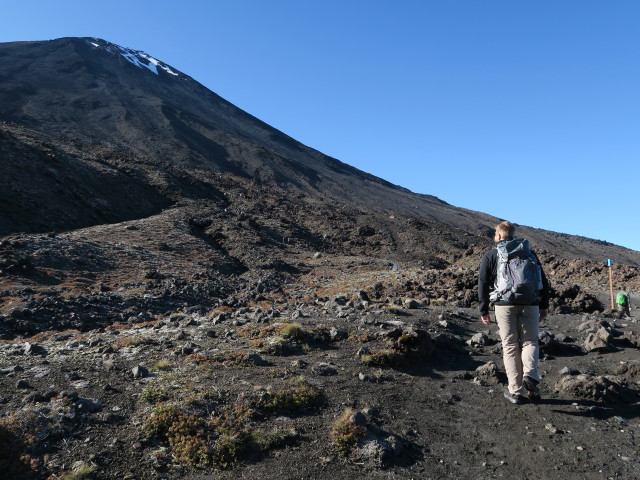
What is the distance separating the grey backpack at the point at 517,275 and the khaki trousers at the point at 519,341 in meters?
0.18

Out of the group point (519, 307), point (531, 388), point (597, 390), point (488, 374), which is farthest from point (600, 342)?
point (519, 307)

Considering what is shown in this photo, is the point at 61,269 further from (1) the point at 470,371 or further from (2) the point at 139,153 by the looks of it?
(2) the point at 139,153

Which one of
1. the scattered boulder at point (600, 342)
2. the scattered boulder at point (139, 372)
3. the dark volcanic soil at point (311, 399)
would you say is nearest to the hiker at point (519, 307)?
the dark volcanic soil at point (311, 399)

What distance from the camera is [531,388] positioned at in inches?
237

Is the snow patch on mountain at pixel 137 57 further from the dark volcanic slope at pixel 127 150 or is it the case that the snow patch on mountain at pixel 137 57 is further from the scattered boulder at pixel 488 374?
the scattered boulder at pixel 488 374

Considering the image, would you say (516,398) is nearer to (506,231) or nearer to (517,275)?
(517,275)

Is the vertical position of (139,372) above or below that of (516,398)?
above

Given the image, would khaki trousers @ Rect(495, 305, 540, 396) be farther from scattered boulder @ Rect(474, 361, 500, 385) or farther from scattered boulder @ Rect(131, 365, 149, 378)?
scattered boulder @ Rect(131, 365, 149, 378)

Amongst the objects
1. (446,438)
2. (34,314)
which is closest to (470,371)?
(446,438)

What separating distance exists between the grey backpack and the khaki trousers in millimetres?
179

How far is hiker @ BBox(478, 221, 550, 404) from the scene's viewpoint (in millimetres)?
5824

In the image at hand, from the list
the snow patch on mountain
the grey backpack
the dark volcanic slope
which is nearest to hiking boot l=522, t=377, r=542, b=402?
the grey backpack

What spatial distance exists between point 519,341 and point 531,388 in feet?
2.09

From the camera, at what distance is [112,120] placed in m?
73.8
